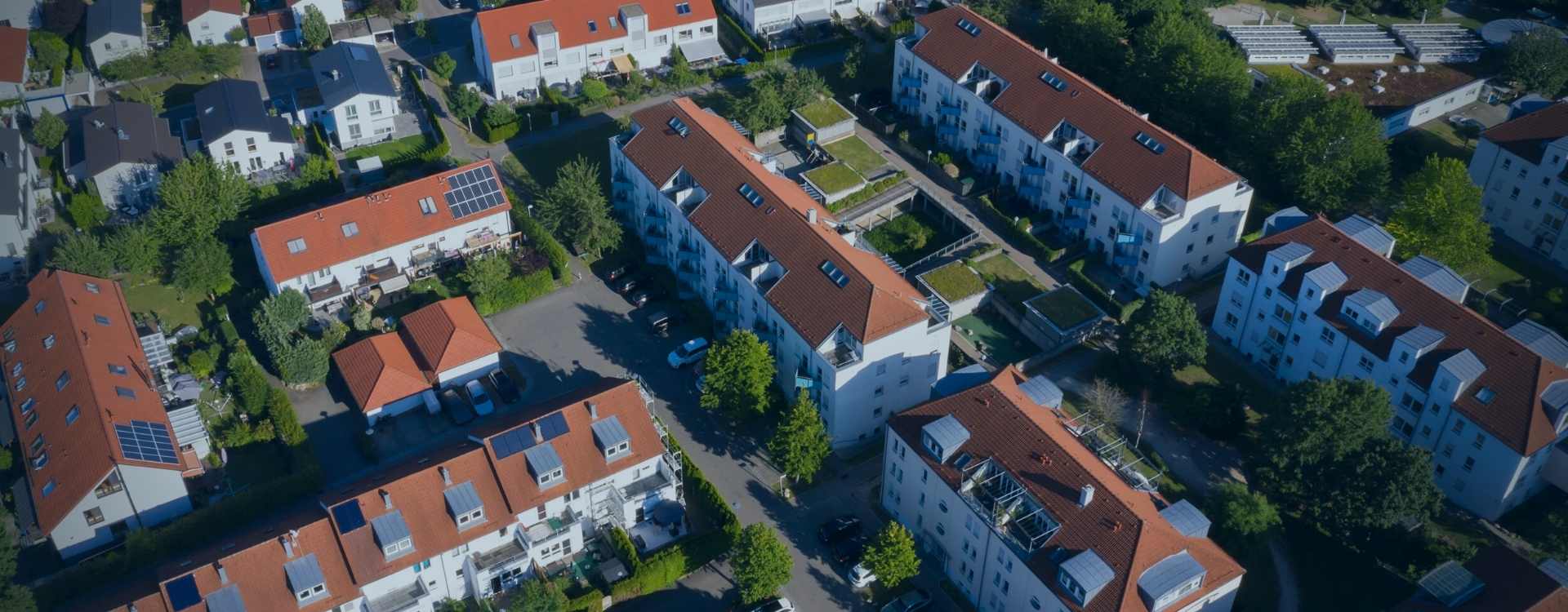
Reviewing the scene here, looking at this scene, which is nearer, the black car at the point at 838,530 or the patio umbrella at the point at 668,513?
the patio umbrella at the point at 668,513

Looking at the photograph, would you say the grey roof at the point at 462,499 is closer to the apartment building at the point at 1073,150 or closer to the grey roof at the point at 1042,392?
the grey roof at the point at 1042,392

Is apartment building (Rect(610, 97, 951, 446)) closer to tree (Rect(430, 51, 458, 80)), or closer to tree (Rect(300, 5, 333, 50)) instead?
tree (Rect(430, 51, 458, 80))

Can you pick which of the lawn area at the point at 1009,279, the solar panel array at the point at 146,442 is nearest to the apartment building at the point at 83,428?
the solar panel array at the point at 146,442

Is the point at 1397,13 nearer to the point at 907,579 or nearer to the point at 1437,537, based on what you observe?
the point at 1437,537

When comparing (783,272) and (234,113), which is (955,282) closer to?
(783,272)

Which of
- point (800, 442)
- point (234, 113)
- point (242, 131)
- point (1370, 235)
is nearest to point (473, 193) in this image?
point (242, 131)
